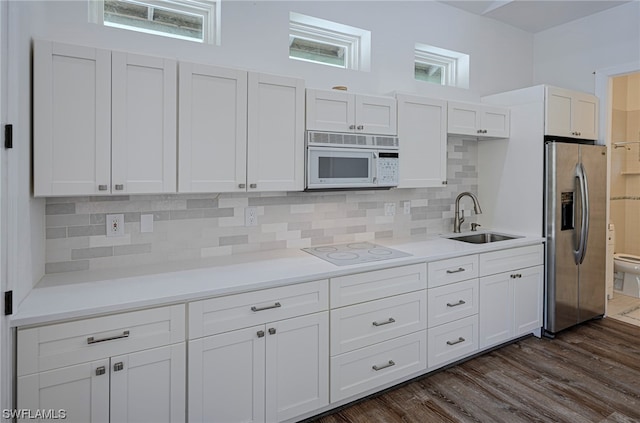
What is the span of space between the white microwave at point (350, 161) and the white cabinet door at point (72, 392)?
149cm

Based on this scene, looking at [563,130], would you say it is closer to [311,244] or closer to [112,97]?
[311,244]

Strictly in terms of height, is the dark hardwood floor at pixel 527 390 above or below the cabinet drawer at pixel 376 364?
below

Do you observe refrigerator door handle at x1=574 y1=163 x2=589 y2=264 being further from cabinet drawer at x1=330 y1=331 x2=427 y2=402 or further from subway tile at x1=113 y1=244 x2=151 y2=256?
subway tile at x1=113 y1=244 x2=151 y2=256

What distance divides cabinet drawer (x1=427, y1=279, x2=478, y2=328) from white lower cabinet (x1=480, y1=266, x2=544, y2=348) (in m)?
0.12

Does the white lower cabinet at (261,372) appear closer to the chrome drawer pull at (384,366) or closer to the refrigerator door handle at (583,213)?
the chrome drawer pull at (384,366)

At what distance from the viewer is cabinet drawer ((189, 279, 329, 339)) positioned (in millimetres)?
1805

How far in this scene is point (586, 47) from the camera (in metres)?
3.79

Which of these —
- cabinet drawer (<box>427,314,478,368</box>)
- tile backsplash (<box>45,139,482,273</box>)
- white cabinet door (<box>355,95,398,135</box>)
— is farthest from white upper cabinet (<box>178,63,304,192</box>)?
cabinet drawer (<box>427,314,478,368</box>)

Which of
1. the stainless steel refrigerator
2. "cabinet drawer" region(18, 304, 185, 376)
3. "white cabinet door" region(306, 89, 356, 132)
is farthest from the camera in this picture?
the stainless steel refrigerator

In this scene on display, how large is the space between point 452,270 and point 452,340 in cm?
51

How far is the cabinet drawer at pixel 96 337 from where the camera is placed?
58.6 inches

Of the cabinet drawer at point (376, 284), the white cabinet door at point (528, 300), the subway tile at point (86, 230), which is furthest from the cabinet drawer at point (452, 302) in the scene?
the subway tile at point (86, 230)

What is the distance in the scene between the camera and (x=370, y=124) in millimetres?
2697

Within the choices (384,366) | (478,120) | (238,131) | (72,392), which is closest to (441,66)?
(478,120)
